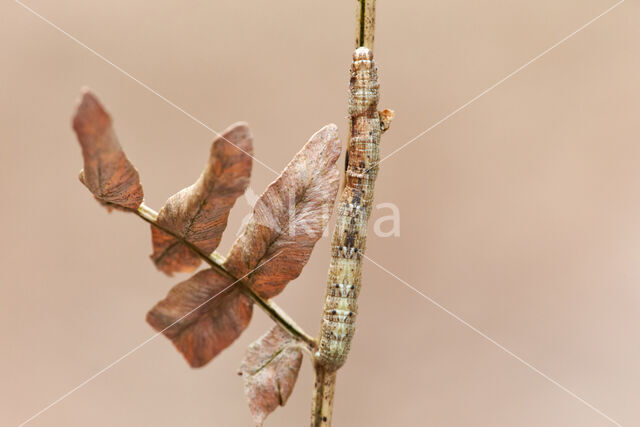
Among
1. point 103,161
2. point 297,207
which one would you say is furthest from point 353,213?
point 103,161

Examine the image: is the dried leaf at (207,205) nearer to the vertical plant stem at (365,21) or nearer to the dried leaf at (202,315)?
the dried leaf at (202,315)

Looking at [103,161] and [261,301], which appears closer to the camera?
[103,161]

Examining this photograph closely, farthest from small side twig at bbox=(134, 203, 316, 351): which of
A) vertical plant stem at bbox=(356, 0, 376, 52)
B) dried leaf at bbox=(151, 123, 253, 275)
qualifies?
vertical plant stem at bbox=(356, 0, 376, 52)

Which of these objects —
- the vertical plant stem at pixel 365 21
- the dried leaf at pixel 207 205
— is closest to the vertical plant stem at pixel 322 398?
the dried leaf at pixel 207 205

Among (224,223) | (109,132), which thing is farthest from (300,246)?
(109,132)

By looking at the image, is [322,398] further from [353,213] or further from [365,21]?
[365,21]

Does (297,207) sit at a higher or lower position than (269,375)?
higher

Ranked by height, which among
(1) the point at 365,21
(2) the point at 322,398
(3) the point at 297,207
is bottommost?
(2) the point at 322,398

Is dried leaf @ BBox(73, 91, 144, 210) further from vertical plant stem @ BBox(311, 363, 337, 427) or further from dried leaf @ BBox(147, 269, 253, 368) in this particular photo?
vertical plant stem @ BBox(311, 363, 337, 427)
